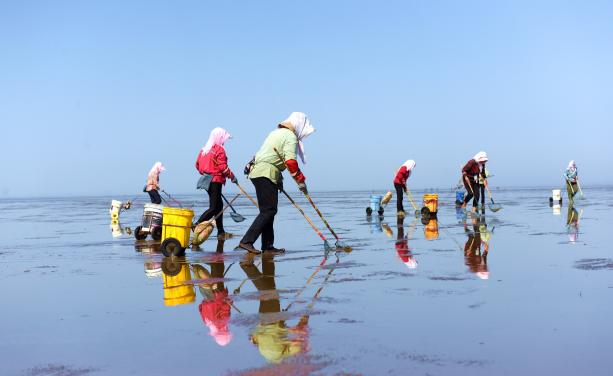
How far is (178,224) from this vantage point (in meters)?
9.61

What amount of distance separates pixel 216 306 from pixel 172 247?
420 cm

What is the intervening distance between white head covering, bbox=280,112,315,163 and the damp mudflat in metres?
1.89

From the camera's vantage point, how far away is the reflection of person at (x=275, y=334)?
3977 mm

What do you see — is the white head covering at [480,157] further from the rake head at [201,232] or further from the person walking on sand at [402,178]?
the rake head at [201,232]

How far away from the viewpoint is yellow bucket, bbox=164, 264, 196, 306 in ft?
19.6

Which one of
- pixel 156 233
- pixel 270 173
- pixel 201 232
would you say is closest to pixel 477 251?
pixel 270 173

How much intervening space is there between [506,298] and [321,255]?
4306 mm

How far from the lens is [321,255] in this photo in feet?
31.4

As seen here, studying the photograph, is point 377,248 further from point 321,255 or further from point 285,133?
point 285,133

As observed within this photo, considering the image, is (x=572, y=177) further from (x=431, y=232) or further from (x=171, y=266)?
(x=171, y=266)

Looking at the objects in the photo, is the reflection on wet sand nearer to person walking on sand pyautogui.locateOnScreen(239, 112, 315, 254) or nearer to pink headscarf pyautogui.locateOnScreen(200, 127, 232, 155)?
person walking on sand pyautogui.locateOnScreen(239, 112, 315, 254)

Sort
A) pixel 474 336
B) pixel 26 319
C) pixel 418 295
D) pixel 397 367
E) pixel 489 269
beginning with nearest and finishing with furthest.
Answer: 1. pixel 397 367
2. pixel 474 336
3. pixel 26 319
4. pixel 418 295
5. pixel 489 269

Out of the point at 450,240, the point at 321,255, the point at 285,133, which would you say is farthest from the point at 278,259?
the point at 450,240

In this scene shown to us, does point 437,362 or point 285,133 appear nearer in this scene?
point 437,362
